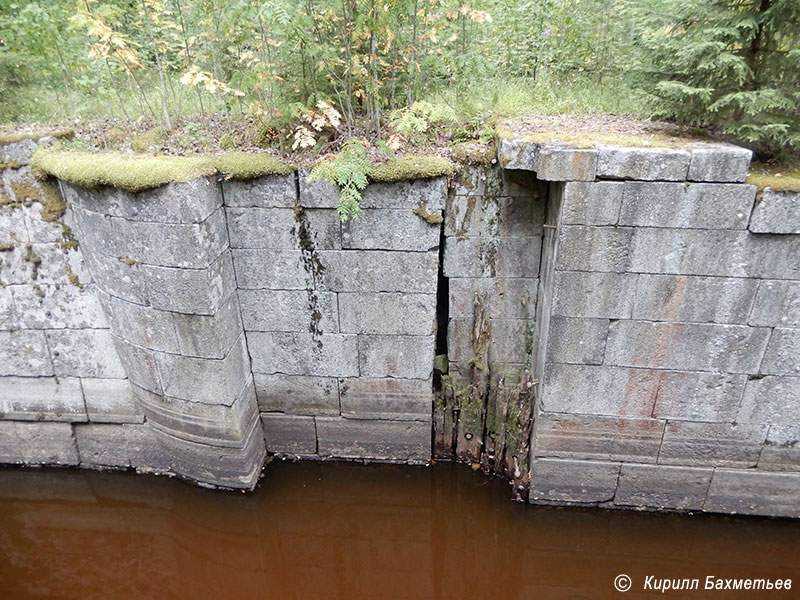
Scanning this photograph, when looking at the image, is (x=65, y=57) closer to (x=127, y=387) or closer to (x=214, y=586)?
(x=127, y=387)

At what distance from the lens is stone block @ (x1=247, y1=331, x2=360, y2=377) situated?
17.4 feet

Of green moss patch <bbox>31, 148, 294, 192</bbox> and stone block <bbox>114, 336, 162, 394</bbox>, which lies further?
stone block <bbox>114, 336, 162, 394</bbox>

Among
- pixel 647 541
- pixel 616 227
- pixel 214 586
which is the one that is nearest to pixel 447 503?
pixel 647 541

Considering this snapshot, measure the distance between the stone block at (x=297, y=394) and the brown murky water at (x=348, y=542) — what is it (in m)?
0.67

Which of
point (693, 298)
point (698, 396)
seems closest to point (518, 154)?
point (693, 298)

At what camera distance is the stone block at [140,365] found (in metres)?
5.04

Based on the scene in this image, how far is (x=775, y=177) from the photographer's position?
4.03 m

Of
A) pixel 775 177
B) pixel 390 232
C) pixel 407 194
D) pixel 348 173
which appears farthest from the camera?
pixel 390 232

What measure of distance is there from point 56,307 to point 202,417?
1777 millimetres

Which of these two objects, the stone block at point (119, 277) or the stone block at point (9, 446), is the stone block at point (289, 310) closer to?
the stone block at point (119, 277)

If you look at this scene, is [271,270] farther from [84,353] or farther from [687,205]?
[687,205]

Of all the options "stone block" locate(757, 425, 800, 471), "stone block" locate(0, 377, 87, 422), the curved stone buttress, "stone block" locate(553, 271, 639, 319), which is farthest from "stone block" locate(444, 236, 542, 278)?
"stone block" locate(0, 377, 87, 422)

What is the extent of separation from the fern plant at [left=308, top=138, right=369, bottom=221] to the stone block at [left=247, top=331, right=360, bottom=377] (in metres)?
1.34
